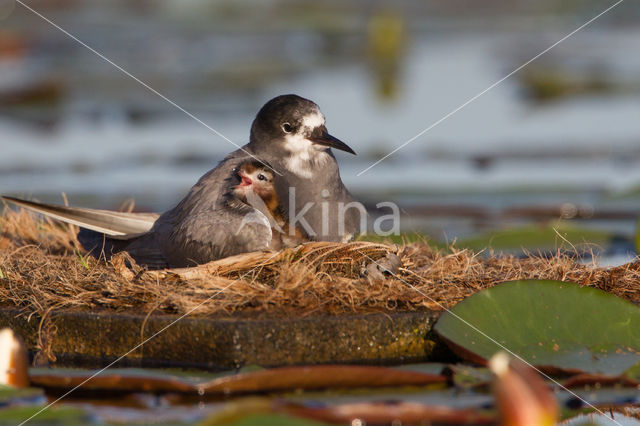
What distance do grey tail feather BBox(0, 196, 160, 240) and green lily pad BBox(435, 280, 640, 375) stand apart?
2428 millimetres

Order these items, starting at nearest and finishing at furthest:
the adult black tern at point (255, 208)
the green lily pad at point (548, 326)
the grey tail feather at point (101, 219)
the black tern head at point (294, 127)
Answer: the green lily pad at point (548, 326) → the adult black tern at point (255, 208) → the grey tail feather at point (101, 219) → the black tern head at point (294, 127)

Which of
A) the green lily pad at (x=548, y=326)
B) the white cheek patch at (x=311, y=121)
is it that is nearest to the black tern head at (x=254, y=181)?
the white cheek patch at (x=311, y=121)

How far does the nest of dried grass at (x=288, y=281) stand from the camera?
4781 mm

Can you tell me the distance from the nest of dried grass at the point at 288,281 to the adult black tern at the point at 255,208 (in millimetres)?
290

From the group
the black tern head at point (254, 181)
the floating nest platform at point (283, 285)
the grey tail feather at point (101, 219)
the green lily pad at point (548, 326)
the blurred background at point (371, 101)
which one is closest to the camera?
the green lily pad at point (548, 326)

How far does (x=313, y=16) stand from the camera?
2745 centimetres

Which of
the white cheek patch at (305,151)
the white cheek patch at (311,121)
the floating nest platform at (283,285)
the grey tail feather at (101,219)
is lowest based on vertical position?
the floating nest platform at (283,285)

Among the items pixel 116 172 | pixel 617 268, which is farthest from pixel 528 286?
pixel 116 172

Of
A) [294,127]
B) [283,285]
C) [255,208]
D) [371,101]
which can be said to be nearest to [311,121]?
[294,127]

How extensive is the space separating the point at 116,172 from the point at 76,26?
545 inches

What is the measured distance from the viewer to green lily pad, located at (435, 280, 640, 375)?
14.4ft

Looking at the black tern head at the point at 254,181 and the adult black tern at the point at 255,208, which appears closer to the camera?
the adult black tern at the point at 255,208

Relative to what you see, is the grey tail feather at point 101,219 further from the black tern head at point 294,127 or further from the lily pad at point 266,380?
the lily pad at point 266,380

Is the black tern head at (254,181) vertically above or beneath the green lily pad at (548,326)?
above
